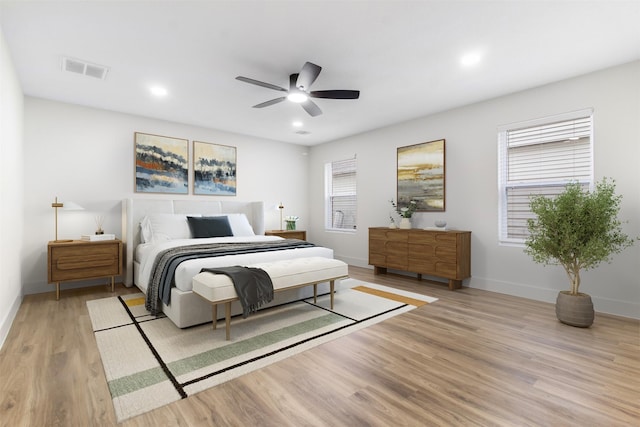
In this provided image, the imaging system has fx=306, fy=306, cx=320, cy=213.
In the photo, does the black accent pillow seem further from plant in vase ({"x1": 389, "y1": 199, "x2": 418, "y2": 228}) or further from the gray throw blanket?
plant in vase ({"x1": 389, "y1": 199, "x2": 418, "y2": 228})

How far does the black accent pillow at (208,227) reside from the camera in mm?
4625

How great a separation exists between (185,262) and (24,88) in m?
3.19

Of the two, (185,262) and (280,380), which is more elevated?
(185,262)

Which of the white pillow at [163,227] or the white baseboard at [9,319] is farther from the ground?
the white pillow at [163,227]

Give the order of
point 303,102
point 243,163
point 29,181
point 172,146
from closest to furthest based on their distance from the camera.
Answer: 1. point 303,102
2. point 29,181
3. point 172,146
4. point 243,163

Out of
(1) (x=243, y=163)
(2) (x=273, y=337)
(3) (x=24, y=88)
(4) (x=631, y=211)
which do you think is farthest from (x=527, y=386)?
(3) (x=24, y=88)

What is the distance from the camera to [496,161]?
4.17 m

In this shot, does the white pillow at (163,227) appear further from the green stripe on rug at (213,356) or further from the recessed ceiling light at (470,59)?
the recessed ceiling light at (470,59)

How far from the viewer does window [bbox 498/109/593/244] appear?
352 cm

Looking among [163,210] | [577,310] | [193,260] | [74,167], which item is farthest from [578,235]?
[74,167]

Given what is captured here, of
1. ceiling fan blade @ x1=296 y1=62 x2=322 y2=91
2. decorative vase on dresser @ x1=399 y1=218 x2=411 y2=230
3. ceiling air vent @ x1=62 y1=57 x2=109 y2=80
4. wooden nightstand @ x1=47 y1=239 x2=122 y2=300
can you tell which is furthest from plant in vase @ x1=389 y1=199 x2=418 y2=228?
ceiling air vent @ x1=62 y1=57 x2=109 y2=80

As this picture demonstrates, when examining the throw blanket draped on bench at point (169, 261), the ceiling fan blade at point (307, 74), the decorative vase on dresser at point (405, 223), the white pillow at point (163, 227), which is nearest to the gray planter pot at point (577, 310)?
the decorative vase on dresser at point (405, 223)

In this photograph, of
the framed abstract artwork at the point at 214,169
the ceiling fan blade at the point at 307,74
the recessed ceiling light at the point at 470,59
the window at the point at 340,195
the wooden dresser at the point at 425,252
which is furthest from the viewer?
the window at the point at 340,195

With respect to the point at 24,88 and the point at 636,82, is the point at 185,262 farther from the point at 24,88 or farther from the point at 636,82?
the point at 636,82
